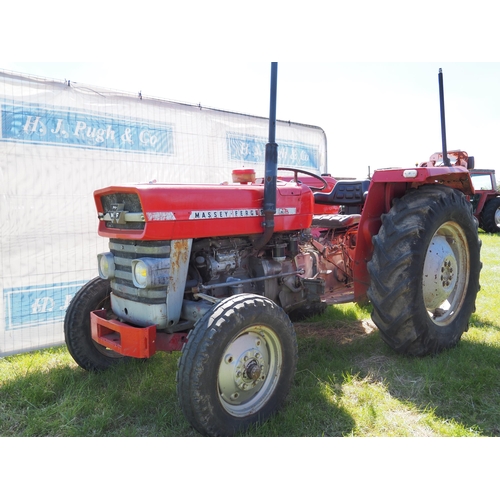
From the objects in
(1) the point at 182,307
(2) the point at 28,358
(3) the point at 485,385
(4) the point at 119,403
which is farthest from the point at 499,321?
(2) the point at 28,358

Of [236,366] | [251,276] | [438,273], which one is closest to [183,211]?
[251,276]

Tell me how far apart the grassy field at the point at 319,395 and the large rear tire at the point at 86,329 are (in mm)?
114

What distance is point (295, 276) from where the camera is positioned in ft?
11.2

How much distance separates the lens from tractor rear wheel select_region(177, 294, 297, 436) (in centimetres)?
219

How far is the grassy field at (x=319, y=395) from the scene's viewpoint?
2520 millimetres

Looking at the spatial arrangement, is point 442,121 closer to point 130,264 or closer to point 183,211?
point 183,211

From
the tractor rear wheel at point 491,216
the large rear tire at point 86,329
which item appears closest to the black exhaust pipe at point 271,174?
the large rear tire at point 86,329

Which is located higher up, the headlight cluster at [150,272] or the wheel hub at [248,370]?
the headlight cluster at [150,272]

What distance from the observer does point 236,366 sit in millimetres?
2434

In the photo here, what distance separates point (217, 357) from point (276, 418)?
0.61 metres

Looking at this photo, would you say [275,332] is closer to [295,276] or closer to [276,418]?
[276,418]

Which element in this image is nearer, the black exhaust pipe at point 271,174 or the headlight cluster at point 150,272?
the headlight cluster at point 150,272

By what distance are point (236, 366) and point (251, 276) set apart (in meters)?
0.88

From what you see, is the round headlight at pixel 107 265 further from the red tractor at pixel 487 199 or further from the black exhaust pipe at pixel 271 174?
the red tractor at pixel 487 199
